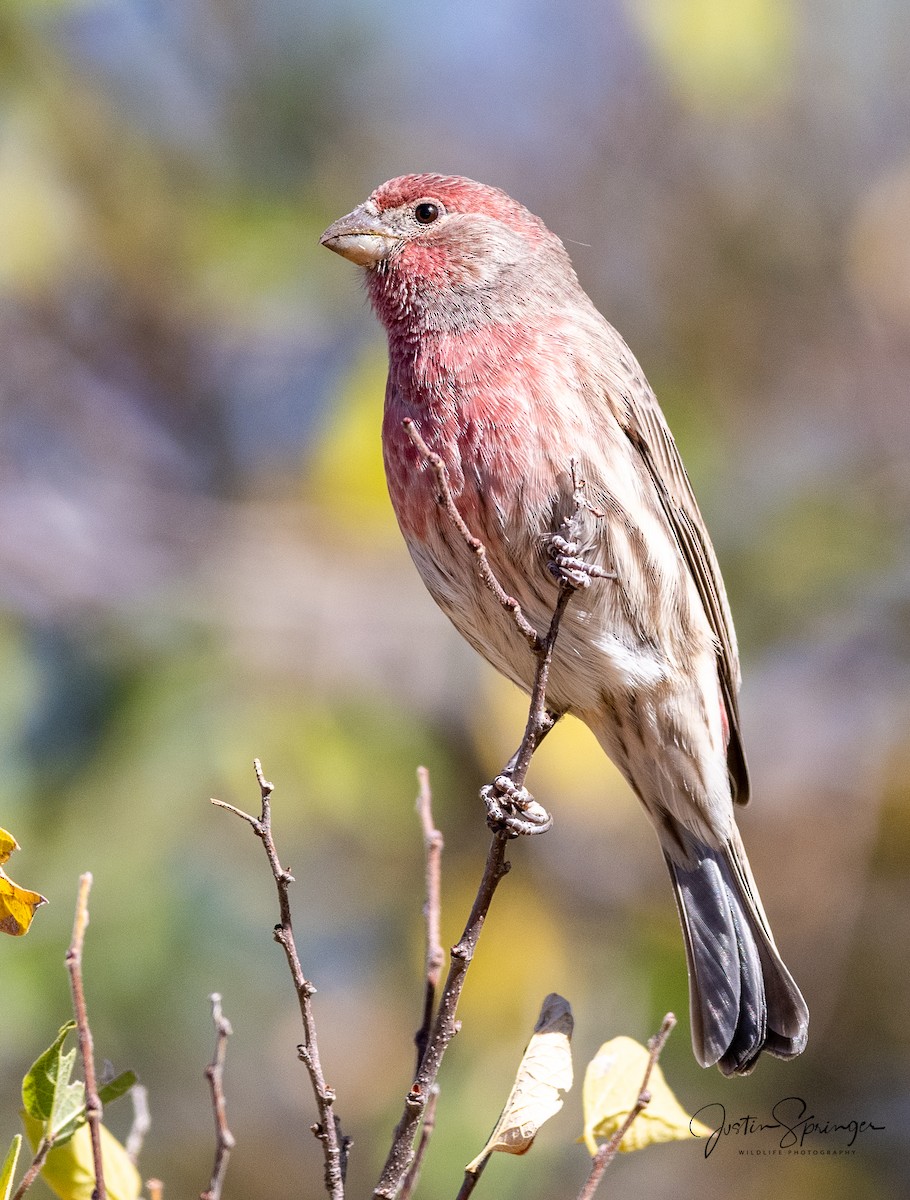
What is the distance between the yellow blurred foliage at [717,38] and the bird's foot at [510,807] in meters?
3.76

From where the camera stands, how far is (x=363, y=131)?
7.06 meters

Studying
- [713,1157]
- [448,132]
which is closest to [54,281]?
Answer: [448,132]

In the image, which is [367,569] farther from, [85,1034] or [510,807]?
[85,1034]

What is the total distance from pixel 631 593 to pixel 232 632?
2.93 meters

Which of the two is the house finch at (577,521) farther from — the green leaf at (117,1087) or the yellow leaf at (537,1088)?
the green leaf at (117,1087)

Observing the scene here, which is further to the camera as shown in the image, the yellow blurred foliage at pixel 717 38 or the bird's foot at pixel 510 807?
the yellow blurred foliage at pixel 717 38

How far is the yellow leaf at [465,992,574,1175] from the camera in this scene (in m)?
2.53

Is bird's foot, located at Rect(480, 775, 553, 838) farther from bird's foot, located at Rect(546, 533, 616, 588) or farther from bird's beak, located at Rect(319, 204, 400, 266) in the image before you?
bird's beak, located at Rect(319, 204, 400, 266)

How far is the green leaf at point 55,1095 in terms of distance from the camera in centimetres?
234

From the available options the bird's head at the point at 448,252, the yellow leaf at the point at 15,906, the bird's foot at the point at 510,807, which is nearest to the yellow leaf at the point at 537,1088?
the bird's foot at the point at 510,807

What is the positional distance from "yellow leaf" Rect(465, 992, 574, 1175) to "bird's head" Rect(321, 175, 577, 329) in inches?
77.1

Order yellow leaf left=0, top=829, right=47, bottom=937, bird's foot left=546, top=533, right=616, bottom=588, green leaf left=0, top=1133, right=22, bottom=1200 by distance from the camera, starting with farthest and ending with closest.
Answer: bird's foot left=546, top=533, right=616, bottom=588
yellow leaf left=0, top=829, right=47, bottom=937
green leaf left=0, top=1133, right=22, bottom=1200
